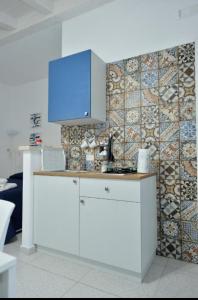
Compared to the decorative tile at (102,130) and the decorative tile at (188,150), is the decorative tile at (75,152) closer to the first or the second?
the decorative tile at (102,130)

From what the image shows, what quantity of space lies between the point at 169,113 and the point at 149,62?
59 cm

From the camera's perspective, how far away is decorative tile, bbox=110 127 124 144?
229 cm

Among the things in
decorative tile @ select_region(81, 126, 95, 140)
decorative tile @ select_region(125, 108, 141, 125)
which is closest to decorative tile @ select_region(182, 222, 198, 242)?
decorative tile @ select_region(125, 108, 141, 125)

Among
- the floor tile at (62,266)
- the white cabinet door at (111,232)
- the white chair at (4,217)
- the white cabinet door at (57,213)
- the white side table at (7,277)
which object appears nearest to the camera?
the white side table at (7,277)

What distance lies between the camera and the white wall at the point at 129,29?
2.07 m

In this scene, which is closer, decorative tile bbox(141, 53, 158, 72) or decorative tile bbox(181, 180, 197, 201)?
decorative tile bbox(181, 180, 197, 201)

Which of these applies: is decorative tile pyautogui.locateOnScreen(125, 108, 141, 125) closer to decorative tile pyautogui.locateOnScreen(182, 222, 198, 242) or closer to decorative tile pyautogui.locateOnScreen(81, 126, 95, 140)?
decorative tile pyautogui.locateOnScreen(81, 126, 95, 140)

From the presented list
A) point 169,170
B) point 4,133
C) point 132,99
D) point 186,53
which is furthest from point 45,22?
point 4,133

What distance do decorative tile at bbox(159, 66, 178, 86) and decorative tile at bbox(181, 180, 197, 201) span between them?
0.99 m

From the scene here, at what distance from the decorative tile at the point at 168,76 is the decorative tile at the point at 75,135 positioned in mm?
1076

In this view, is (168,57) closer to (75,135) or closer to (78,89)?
(78,89)

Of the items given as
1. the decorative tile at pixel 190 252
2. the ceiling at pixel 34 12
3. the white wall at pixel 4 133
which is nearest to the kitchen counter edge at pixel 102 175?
the decorative tile at pixel 190 252

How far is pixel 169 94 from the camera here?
2066mm

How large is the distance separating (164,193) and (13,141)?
389 cm
